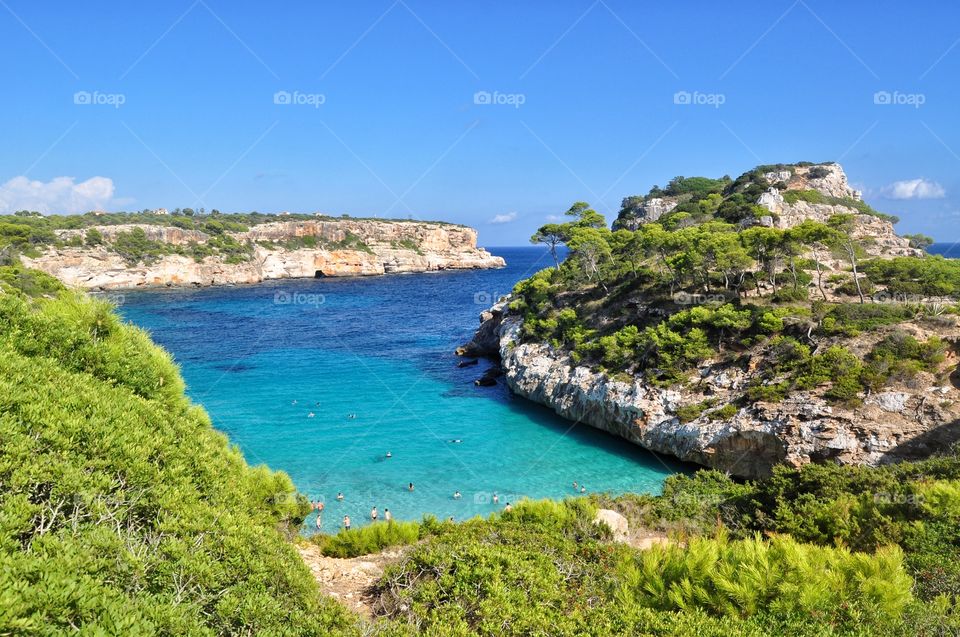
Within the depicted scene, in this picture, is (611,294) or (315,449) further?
(611,294)

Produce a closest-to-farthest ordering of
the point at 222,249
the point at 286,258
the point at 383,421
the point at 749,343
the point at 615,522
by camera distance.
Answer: the point at 615,522 < the point at 749,343 < the point at 383,421 < the point at 222,249 < the point at 286,258

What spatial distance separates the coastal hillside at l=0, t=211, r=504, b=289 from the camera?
2923 inches

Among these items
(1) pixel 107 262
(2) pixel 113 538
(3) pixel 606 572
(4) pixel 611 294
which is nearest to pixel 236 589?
(2) pixel 113 538

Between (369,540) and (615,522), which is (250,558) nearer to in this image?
(369,540)

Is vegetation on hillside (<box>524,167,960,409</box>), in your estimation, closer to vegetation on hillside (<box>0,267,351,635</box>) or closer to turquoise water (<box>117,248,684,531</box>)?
turquoise water (<box>117,248,684,531</box>)

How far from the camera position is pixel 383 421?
2722 cm

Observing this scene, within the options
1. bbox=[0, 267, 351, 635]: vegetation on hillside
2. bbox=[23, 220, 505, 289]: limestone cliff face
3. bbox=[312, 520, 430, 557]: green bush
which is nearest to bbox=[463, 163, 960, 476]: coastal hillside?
bbox=[312, 520, 430, 557]: green bush

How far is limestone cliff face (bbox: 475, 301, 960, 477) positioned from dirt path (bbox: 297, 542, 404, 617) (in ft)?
48.4

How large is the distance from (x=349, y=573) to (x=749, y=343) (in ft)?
66.5

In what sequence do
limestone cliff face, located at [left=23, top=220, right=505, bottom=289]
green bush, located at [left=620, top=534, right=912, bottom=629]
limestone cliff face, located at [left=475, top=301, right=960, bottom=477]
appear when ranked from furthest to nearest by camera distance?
1. limestone cliff face, located at [left=23, top=220, right=505, bottom=289]
2. limestone cliff face, located at [left=475, top=301, right=960, bottom=477]
3. green bush, located at [left=620, top=534, right=912, bottom=629]

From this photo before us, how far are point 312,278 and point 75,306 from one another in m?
100

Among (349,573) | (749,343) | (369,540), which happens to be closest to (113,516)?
(349,573)

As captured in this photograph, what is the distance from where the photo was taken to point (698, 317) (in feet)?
81.8

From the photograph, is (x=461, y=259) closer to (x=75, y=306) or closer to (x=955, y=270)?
(x=955, y=270)
